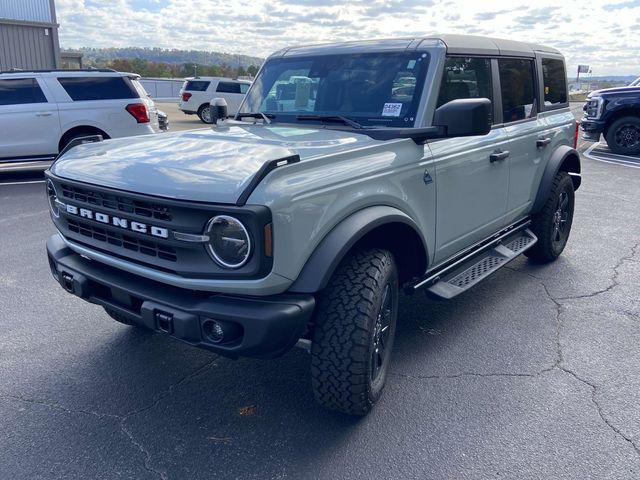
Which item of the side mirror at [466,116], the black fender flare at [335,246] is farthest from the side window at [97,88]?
the black fender flare at [335,246]

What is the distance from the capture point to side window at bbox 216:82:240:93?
73.2ft

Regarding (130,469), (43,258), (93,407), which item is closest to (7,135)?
(43,258)

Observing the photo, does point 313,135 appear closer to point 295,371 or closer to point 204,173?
point 204,173

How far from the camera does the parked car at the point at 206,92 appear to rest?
22250mm

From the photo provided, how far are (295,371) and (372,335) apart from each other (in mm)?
887

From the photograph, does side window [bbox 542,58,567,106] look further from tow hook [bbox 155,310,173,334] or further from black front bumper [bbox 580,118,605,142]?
black front bumper [bbox 580,118,605,142]

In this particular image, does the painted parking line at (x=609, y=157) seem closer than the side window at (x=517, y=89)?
No

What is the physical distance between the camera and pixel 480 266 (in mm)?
4223

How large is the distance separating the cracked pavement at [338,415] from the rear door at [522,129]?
2.83 ft

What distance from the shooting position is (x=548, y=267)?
554 cm

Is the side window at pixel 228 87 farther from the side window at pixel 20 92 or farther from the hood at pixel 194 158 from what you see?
the hood at pixel 194 158

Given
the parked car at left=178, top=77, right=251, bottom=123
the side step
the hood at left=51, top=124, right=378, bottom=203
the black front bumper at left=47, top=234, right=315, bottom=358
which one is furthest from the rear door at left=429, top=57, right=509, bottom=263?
the parked car at left=178, top=77, right=251, bottom=123

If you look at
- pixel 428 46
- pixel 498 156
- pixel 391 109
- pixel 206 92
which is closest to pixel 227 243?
pixel 391 109

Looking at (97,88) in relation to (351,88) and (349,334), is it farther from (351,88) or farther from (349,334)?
(349,334)
